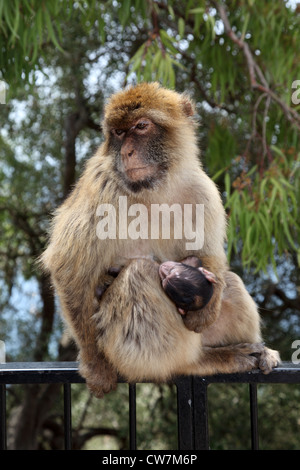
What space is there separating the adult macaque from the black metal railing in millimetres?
247

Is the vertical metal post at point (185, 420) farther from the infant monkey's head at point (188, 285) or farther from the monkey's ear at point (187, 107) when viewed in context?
the monkey's ear at point (187, 107)

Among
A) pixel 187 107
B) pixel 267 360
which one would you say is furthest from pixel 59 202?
pixel 267 360

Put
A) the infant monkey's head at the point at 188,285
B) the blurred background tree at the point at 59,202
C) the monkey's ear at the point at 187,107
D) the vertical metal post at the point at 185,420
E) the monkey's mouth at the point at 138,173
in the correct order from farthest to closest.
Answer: the blurred background tree at the point at 59,202, the monkey's ear at the point at 187,107, the monkey's mouth at the point at 138,173, the infant monkey's head at the point at 188,285, the vertical metal post at the point at 185,420

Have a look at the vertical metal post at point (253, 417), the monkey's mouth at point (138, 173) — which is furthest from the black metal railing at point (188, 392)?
the monkey's mouth at point (138, 173)

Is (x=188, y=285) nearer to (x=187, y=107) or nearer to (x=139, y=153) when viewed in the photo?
(x=139, y=153)

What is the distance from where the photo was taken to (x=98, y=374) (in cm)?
205

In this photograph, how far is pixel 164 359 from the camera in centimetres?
208

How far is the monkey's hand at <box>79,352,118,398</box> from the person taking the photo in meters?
2.02

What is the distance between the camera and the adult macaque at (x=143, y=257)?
2053 millimetres

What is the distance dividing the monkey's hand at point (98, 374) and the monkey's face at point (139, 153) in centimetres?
64

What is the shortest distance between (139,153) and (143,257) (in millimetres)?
391

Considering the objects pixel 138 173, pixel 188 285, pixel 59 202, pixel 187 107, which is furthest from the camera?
pixel 59 202
